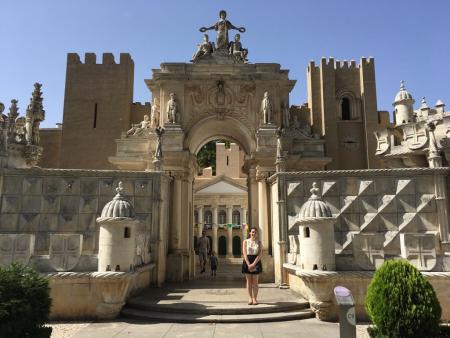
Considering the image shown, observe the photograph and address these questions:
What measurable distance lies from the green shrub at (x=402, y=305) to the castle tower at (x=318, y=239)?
103 inches

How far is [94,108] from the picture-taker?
88.0 feet

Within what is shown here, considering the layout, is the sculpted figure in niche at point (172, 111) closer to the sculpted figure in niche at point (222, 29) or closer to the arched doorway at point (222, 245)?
the sculpted figure in niche at point (222, 29)

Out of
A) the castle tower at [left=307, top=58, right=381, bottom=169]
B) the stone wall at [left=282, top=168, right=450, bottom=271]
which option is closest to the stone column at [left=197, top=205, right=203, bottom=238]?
the castle tower at [left=307, top=58, right=381, bottom=169]

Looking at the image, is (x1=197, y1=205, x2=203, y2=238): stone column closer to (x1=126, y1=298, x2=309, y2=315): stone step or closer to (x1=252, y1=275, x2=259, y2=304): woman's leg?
(x1=126, y1=298, x2=309, y2=315): stone step

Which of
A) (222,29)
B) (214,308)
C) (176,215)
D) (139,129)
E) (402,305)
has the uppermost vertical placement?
(222,29)

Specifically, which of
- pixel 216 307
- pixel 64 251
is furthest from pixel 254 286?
pixel 64 251

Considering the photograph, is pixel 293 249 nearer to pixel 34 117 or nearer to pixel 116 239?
pixel 116 239

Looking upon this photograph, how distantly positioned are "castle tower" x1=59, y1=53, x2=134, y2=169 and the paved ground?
678 inches

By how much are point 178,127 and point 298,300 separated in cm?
1048

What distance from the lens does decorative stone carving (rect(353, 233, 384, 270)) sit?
1059 centimetres

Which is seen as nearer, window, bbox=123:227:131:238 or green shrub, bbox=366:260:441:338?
green shrub, bbox=366:260:441:338

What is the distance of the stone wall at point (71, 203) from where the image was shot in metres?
13.3

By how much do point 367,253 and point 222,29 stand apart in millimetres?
15283

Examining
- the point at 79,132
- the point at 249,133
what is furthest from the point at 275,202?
the point at 79,132
